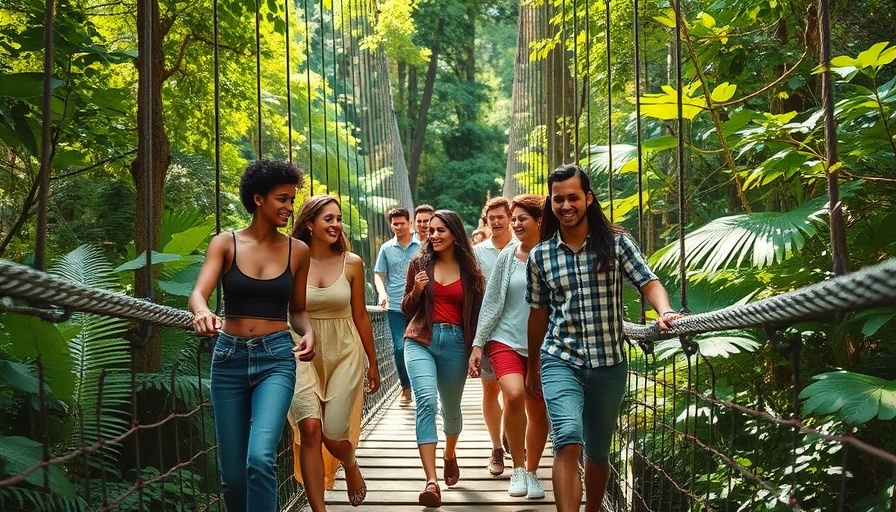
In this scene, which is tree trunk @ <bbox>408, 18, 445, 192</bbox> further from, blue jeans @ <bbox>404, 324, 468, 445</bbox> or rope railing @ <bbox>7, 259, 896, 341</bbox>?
rope railing @ <bbox>7, 259, 896, 341</bbox>

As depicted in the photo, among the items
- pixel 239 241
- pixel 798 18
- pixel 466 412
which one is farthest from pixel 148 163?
pixel 466 412

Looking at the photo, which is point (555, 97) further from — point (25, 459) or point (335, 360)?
point (25, 459)

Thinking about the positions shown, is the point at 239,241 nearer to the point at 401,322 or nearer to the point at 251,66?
the point at 401,322

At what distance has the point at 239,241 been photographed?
89.1 inches

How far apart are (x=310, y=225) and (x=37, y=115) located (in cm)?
115

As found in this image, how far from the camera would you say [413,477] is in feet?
12.5

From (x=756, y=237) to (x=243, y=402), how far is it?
5.03 ft

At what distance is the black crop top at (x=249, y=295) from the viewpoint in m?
2.22

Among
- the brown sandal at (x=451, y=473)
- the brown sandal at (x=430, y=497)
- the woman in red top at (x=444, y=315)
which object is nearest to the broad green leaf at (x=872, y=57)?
the woman in red top at (x=444, y=315)

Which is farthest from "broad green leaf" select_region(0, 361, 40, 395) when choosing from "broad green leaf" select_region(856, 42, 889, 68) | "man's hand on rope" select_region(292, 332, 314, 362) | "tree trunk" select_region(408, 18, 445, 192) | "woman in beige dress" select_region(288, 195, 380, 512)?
"tree trunk" select_region(408, 18, 445, 192)

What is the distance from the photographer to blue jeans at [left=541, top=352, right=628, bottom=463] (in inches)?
94.5

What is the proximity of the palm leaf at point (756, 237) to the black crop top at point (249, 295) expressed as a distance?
126cm

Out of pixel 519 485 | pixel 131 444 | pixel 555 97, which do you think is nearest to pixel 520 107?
pixel 555 97

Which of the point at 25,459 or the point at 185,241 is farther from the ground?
the point at 185,241
